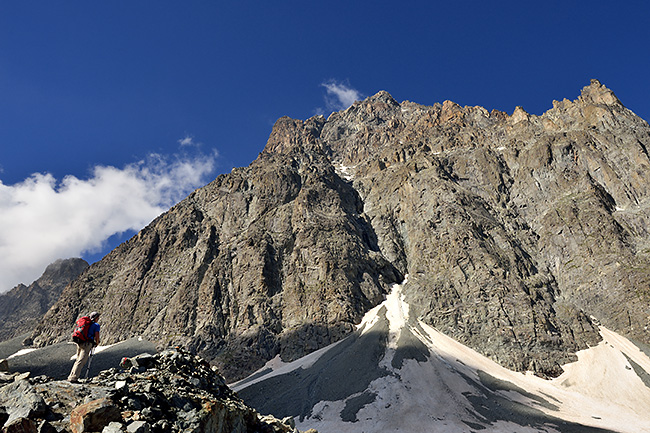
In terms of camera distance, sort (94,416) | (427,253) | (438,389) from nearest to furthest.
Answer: (94,416), (438,389), (427,253)

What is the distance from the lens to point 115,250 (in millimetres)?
136250

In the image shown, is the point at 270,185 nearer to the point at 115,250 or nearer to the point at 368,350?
the point at 115,250

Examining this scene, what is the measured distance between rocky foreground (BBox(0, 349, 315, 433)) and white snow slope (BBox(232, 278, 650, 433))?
40.0 meters

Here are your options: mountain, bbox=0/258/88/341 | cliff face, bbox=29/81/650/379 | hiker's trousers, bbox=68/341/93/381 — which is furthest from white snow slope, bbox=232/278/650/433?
mountain, bbox=0/258/88/341

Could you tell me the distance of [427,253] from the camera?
10388 cm

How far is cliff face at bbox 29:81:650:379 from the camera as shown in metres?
81.2

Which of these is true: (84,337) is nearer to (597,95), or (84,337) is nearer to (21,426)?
(21,426)

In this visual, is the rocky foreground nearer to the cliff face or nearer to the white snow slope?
the white snow slope

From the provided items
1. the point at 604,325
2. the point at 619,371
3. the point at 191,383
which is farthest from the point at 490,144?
the point at 191,383

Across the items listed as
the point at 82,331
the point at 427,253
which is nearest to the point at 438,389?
the point at 427,253

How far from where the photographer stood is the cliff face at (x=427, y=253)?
8125cm

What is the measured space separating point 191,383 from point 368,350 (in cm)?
5938

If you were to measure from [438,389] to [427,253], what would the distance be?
50.1 m


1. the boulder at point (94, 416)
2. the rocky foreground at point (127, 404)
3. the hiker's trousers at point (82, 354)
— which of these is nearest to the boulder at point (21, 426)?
the rocky foreground at point (127, 404)
